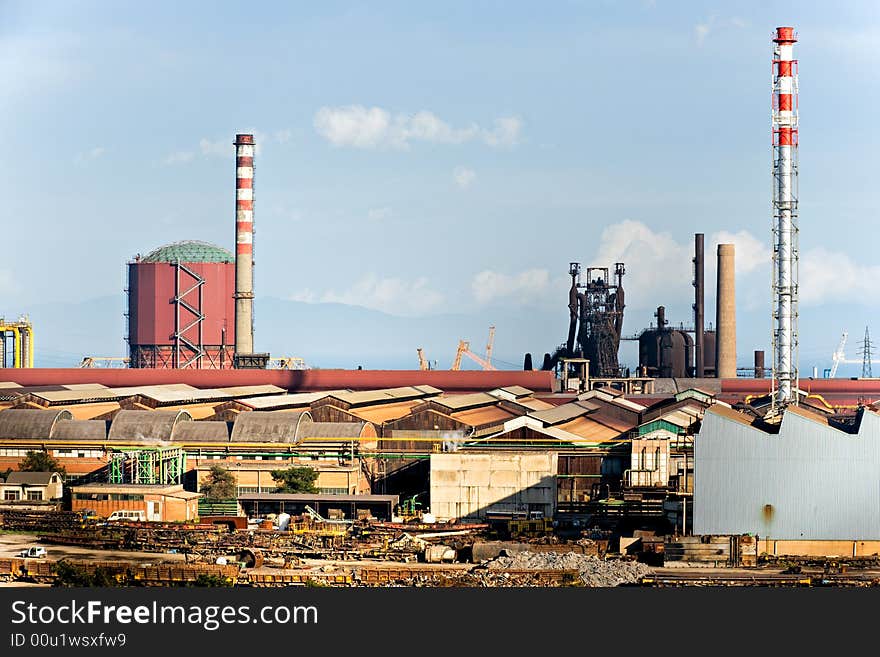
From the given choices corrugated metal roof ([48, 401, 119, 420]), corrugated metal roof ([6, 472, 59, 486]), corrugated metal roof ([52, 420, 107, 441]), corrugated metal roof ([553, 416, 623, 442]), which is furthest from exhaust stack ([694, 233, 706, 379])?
corrugated metal roof ([6, 472, 59, 486])

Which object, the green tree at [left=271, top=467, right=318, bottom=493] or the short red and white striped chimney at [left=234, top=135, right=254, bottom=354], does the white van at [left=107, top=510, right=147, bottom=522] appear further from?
the short red and white striped chimney at [left=234, top=135, right=254, bottom=354]

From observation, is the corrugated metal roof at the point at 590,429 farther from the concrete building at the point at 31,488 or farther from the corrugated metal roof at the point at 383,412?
the concrete building at the point at 31,488

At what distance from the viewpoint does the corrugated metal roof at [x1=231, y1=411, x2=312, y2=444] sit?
38.7 meters

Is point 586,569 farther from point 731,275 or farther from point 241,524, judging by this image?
point 731,275

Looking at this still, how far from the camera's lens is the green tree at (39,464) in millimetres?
38562

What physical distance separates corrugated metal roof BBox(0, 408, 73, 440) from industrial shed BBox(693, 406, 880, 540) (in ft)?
58.6

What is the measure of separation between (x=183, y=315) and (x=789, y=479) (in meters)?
43.5

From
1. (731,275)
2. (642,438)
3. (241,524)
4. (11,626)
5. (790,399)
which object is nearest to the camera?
(11,626)

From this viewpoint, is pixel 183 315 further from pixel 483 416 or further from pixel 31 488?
pixel 31 488

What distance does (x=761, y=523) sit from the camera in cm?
2909

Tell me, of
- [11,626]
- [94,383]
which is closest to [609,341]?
[94,383]

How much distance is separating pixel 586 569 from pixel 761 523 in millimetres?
3975

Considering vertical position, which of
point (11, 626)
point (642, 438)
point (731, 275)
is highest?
point (731, 275)

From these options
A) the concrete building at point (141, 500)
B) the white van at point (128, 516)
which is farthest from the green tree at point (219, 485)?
the white van at point (128, 516)
